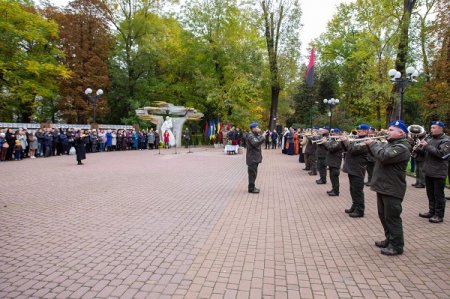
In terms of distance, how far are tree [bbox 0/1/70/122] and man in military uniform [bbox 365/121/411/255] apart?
26338 mm

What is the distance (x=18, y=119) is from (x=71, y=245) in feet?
107

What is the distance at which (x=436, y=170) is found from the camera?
22.3 feet

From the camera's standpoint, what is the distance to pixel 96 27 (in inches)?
1245

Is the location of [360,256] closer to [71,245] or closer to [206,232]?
[206,232]

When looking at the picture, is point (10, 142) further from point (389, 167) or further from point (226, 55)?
point (226, 55)

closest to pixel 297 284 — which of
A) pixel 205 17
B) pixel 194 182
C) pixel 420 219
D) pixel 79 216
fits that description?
pixel 420 219

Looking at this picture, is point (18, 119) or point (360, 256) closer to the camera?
point (360, 256)

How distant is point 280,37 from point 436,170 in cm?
3074

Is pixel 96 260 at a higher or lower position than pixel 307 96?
lower

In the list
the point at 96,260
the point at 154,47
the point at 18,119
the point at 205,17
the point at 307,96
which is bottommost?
the point at 96,260

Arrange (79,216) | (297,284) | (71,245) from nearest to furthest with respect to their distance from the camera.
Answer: (297,284) → (71,245) → (79,216)

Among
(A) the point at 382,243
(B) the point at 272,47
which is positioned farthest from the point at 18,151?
(B) the point at 272,47

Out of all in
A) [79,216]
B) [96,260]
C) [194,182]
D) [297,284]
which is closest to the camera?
[297,284]

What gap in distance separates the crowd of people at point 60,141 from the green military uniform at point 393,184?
45.0 feet
